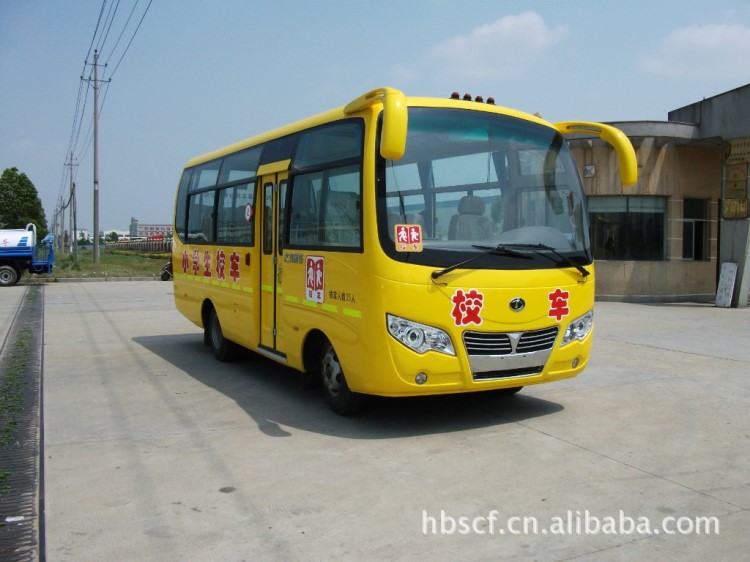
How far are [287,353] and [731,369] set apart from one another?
5.44 metres

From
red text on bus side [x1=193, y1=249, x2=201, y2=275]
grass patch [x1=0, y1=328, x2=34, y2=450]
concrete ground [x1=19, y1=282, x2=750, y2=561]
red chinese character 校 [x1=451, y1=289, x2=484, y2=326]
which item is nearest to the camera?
concrete ground [x1=19, y1=282, x2=750, y2=561]

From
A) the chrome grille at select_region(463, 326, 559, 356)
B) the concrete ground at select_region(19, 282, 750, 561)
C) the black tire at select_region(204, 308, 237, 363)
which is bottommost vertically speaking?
the concrete ground at select_region(19, 282, 750, 561)

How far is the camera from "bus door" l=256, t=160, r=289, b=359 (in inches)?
284

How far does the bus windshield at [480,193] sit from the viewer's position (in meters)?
5.53

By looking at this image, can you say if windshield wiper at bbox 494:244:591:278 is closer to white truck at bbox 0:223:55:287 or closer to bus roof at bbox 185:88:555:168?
bus roof at bbox 185:88:555:168

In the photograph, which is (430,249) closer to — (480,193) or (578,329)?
(480,193)

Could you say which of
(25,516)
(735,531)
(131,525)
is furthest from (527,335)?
(25,516)

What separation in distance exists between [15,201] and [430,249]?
67.2 meters

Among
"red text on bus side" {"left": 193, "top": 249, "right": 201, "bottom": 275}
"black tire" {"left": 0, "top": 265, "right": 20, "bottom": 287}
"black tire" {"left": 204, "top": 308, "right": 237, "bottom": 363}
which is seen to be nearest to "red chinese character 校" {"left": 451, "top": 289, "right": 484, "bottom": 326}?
"black tire" {"left": 204, "top": 308, "right": 237, "bottom": 363}

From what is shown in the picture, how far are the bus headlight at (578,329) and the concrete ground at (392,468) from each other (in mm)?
726

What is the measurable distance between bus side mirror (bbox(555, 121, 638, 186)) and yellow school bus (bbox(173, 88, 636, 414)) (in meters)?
0.02

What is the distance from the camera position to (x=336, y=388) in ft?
20.6

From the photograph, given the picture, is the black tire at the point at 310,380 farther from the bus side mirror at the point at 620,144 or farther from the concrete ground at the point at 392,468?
the bus side mirror at the point at 620,144

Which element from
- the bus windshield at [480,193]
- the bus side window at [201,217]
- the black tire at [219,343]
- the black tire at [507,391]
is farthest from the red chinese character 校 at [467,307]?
the bus side window at [201,217]
